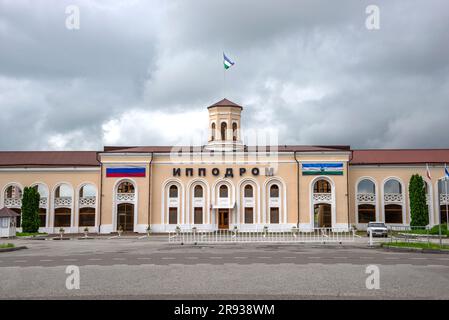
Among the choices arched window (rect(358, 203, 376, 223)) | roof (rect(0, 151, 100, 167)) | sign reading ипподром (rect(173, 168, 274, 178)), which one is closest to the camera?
sign reading ипподром (rect(173, 168, 274, 178))

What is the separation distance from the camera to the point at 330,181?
145 ft

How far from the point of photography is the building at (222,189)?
44.1 m

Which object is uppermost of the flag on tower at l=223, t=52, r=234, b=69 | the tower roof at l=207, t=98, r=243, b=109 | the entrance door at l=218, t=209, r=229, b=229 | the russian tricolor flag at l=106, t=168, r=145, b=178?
the flag on tower at l=223, t=52, r=234, b=69

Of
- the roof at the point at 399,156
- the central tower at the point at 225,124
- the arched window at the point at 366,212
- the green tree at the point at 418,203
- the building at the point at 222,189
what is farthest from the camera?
the central tower at the point at 225,124

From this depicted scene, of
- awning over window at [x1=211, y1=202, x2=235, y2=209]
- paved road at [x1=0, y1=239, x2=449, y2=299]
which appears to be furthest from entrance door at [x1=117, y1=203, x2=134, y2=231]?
paved road at [x1=0, y1=239, x2=449, y2=299]

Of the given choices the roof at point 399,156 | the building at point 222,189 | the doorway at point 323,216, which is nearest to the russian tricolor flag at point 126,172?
the building at point 222,189

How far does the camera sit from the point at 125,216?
146 ft

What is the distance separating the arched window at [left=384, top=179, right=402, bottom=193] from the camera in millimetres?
46406

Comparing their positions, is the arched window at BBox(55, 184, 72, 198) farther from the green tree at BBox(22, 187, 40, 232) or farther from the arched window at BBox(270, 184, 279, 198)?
the arched window at BBox(270, 184, 279, 198)

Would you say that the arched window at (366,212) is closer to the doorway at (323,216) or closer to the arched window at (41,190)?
the doorway at (323,216)

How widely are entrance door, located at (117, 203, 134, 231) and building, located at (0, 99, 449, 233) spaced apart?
9 cm

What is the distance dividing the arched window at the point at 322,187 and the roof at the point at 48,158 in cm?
2143

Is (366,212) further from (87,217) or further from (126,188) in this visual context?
(87,217)
